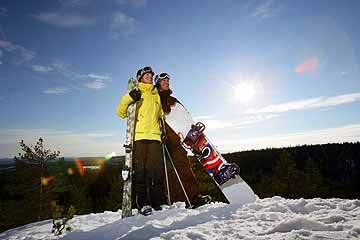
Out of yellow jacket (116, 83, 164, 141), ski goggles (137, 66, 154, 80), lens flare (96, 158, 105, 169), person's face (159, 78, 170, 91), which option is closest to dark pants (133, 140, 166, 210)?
yellow jacket (116, 83, 164, 141)

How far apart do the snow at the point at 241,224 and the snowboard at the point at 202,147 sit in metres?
1.42

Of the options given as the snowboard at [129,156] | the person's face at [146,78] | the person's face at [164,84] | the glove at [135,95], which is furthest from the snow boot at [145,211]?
the person's face at [164,84]

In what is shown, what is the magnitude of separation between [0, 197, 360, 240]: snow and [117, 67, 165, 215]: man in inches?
22.0

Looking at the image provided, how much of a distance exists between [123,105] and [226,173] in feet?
8.65

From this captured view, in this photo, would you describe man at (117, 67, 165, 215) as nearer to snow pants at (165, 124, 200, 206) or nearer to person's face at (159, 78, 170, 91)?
person's face at (159, 78, 170, 91)

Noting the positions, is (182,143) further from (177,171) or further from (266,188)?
(266,188)

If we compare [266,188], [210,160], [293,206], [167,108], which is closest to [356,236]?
[293,206]

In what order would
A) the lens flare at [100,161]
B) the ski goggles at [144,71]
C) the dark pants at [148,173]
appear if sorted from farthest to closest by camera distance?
the lens flare at [100,161], the ski goggles at [144,71], the dark pants at [148,173]

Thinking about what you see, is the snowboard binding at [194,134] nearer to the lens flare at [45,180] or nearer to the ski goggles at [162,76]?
the ski goggles at [162,76]

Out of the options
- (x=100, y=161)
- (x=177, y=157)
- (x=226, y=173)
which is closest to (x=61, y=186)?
(x=177, y=157)

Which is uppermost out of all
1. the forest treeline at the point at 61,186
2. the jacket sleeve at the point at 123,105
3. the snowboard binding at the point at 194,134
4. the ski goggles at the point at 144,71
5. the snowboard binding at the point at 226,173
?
the ski goggles at the point at 144,71

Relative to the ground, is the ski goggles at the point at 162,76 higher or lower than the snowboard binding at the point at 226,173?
higher

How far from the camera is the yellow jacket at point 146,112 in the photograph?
A: 4.96m

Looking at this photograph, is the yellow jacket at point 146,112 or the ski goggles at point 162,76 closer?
the yellow jacket at point 146,112
